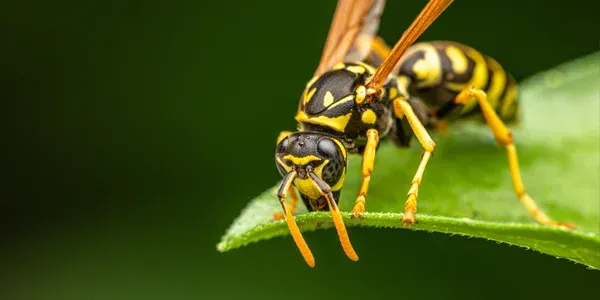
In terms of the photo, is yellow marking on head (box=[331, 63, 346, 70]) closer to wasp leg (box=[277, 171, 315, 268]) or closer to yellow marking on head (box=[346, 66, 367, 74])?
yellow marking on head (box=[346, 66, 367, 74])

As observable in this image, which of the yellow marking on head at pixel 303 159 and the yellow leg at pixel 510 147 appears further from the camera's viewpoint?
the yellow leg at pixel 510 147

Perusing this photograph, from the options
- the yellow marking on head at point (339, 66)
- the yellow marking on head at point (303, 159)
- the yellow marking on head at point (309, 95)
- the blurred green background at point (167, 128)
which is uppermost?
the yellow marking on head at point (339, 66)

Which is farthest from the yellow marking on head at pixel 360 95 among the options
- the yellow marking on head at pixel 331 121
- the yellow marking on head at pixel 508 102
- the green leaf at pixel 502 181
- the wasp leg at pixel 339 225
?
the yellow marking on head at pixel 508 102

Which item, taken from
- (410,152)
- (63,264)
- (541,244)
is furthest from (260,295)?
(541,244)

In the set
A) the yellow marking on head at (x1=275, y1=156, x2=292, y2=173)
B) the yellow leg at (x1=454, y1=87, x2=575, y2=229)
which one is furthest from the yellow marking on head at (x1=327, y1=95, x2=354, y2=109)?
the yellow leg at (x1=454, y1=87, x2=575, y2=229)

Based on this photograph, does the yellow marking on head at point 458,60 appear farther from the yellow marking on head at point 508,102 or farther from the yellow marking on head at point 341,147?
the yellow marking on head at point 341,147

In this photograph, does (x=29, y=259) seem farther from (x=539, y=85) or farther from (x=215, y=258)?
(x=539, y=85)

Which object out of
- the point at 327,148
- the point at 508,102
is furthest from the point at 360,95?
the point at 508,102
